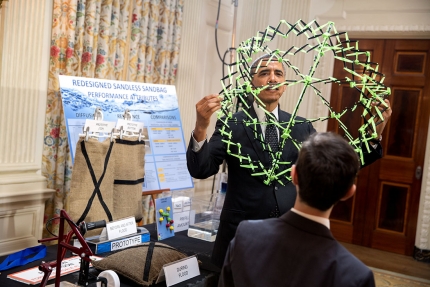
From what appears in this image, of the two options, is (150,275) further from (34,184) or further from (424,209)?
(424,209)

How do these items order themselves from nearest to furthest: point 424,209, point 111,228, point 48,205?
point 111,228, point 48,205, point 424,209

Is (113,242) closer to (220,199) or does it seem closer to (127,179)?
(127,179)

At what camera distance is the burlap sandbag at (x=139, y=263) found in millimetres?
1778

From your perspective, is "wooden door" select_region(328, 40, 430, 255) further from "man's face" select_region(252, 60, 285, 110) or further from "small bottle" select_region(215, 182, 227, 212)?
"man's face" select_region(252, 60, 285, 110)

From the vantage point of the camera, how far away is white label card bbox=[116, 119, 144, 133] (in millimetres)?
2633

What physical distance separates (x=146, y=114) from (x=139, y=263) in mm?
1583

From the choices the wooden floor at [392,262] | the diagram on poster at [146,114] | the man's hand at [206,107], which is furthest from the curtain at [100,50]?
the wooden floor at [392,262]

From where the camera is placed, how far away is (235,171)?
199 cm

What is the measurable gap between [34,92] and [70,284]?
1.81 meters

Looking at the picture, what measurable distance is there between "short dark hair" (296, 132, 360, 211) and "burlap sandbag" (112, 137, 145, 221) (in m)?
1.61

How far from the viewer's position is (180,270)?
187 cm

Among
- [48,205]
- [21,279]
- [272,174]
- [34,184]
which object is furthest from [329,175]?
[48,205]

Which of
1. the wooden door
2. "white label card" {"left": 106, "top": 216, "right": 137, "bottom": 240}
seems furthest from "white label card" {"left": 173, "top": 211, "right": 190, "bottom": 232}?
the wooden door

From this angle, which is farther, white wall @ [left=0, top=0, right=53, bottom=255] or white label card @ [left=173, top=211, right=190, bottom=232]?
white wall @ [left=0, top=0, right=53, bottom=255]
